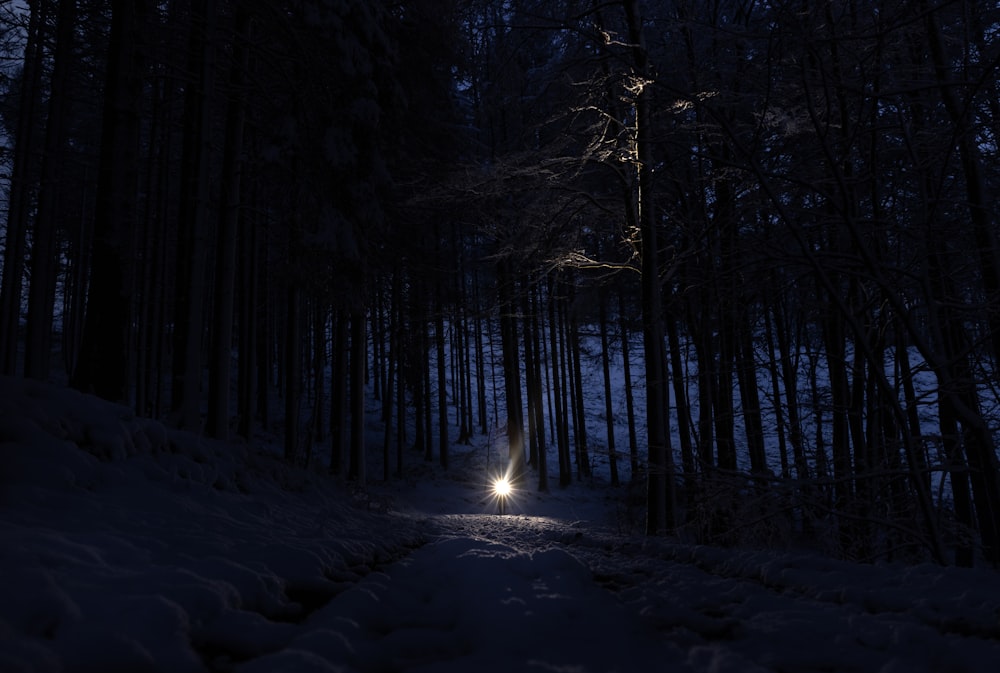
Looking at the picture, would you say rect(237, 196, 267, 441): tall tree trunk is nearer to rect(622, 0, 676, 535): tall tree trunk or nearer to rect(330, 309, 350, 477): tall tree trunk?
rect(330, 309, 350, 477): tall tree trunk

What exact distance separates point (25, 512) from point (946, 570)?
4780mm

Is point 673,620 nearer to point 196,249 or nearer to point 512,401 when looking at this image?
point 196,249

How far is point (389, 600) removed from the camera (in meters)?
2.58

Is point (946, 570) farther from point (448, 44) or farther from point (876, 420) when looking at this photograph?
point (448, 44)

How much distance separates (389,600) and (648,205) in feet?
21.4

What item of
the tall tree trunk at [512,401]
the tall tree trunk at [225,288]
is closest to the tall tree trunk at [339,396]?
the tall tree trunk at [225,288]

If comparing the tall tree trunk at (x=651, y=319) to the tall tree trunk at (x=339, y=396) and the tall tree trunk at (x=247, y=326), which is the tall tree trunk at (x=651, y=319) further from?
the tall tree trunk at (x=247, y=326)

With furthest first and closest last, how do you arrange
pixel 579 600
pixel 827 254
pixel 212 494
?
pixel 212 494 → pixel 827 254 → pixel 579 600

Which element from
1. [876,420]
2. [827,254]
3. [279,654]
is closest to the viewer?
[279,654]

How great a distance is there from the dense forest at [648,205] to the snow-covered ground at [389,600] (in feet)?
3.03

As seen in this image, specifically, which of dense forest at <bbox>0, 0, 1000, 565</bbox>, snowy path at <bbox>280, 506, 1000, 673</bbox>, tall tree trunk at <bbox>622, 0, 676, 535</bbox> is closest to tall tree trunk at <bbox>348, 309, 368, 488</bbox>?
dense forest at <bbox>0, 0, 1000, 565</bbox>

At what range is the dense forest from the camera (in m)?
3.39

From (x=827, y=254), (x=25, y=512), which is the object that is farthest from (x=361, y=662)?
(x=827, y=254)

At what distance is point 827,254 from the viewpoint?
3195mm
